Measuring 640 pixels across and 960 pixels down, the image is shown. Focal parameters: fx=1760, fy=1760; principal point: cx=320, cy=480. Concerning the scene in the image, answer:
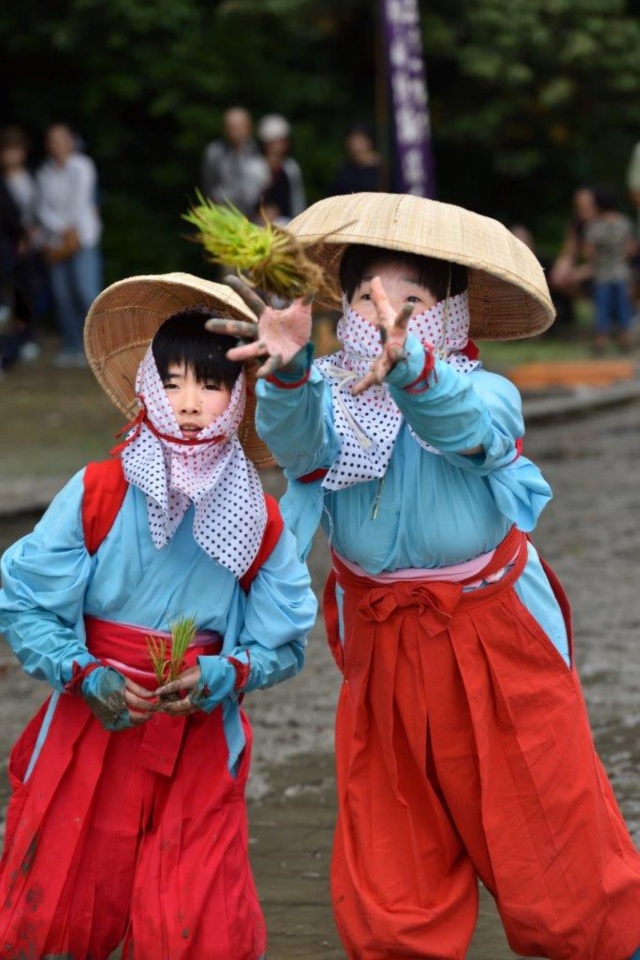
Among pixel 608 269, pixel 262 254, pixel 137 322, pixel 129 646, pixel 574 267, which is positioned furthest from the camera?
pixel 574 267

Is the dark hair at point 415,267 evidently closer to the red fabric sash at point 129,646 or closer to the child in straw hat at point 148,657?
the child in straw hat at point 148,657

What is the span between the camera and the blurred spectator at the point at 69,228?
1567cm

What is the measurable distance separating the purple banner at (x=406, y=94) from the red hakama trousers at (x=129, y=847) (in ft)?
37.9

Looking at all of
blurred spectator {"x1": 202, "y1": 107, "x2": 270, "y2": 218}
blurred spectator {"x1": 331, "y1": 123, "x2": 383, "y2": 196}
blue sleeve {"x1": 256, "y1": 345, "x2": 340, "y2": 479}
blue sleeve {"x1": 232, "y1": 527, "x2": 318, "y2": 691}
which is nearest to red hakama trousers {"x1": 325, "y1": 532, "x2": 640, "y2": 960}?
blue sleeve {"x1": 232, "y1": 527, "x2": 318, "y2": 691}

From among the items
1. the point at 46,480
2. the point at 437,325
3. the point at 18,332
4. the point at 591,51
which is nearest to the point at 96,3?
the point at 18,332

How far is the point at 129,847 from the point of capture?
3729 millimetres

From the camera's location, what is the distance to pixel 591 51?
756 inches

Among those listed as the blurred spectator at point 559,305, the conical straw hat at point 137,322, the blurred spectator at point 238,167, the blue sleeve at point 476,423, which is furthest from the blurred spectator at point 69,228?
the blue sleeve at point 476,423

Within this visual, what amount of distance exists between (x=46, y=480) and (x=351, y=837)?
6602mm

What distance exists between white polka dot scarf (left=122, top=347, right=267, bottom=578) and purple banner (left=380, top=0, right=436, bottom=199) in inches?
450

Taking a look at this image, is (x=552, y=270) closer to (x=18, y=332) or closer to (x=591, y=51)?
(x=591, y=51)

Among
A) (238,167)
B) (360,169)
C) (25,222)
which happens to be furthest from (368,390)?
(238,167)

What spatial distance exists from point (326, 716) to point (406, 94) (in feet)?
32.6

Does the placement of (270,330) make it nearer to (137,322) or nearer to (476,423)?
(476,423)
